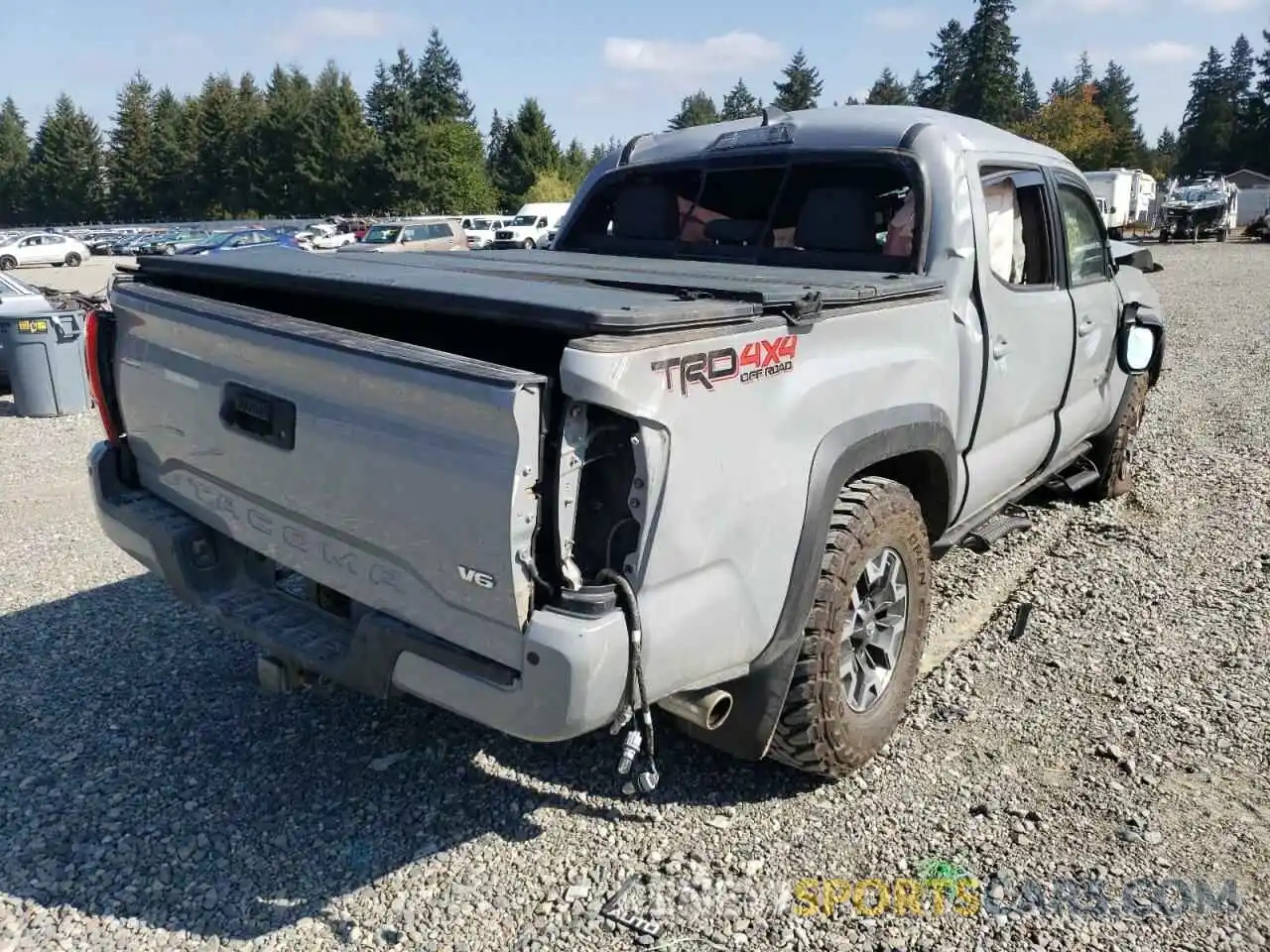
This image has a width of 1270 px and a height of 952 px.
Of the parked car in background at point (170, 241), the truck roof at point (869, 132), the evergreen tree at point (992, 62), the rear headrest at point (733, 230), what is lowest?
the parked car in background at point (170, 241)

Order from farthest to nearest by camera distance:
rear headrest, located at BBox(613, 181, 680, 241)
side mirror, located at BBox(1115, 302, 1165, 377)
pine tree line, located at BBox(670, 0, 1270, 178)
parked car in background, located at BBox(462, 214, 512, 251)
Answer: pine tree line, located at BBox(670, 0, 1270, 178), parked car in background, located at BBox(462, 214, 512, 251), side mirror, located at BBox(1115, 302, 1165, 377), rear headrest, located at BBox(613, 181, 680, 241)

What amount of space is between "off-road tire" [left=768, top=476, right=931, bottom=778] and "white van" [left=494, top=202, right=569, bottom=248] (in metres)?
32.5

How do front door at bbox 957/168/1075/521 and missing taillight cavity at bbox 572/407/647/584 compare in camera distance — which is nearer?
missing taillight cavity at bbox 572/407/647/584

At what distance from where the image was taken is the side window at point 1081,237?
184 inches

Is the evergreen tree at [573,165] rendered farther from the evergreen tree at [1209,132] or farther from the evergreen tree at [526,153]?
the evergreen tree at [1209,132]

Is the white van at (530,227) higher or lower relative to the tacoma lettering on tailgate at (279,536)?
lower

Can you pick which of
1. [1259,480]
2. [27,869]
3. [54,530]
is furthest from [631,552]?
[1259,480]

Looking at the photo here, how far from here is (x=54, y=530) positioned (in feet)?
19.7

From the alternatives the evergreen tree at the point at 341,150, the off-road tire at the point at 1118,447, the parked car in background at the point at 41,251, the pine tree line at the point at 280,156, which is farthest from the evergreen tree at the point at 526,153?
the off-road tire at the point at 1118,447

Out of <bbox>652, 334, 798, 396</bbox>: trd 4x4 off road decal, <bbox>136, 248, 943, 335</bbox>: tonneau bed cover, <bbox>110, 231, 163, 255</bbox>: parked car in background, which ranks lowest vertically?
<bbox>110, 231, 163, 255</bbox>: parked car in background

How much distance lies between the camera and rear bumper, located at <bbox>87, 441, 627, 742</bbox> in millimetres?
2225

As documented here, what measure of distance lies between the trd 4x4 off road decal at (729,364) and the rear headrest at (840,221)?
1.52m

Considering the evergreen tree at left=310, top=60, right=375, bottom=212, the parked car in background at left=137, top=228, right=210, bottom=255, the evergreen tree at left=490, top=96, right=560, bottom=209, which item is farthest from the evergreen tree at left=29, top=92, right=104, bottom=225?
the parked car in background at left=137, top=228, right=210, bottom=255

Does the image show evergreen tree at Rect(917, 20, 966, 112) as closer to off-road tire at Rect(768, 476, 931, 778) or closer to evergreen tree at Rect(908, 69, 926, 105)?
evergreen tree at Rect(908, 69, 926, 105)
